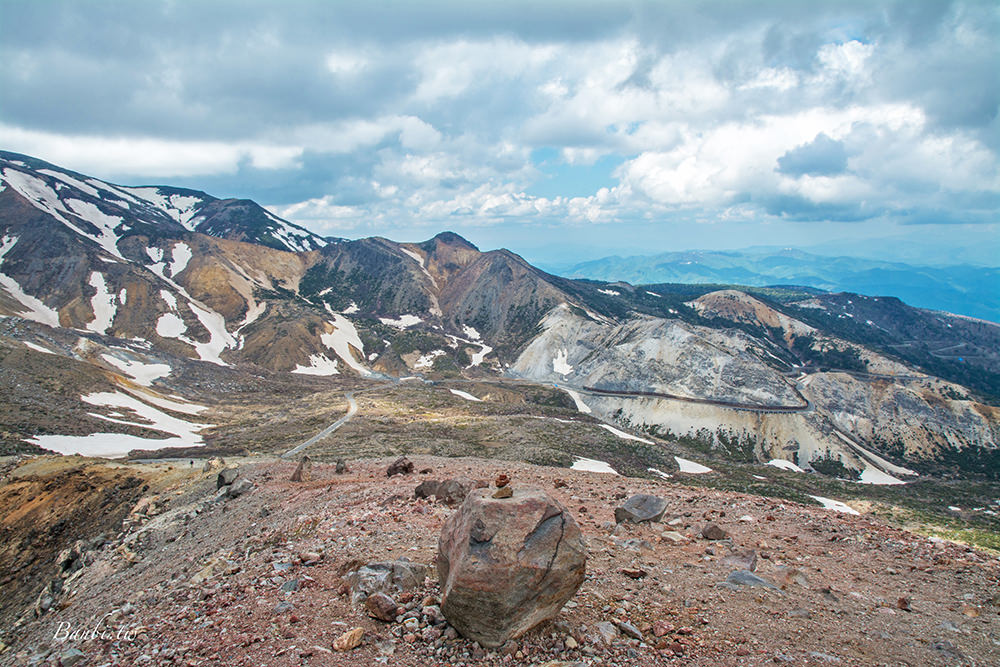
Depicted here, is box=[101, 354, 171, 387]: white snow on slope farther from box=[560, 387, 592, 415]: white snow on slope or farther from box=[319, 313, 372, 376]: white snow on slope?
box=[560, 387, 592, 415]: white snow on slope

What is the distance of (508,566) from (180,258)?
747 ft

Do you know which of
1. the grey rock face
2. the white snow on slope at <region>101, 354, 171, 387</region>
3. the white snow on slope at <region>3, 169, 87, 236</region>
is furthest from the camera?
the white snow on slope at <region>3, 169, 87, 236</region>

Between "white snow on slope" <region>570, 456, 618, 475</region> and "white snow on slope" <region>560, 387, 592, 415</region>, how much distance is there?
59085 millimetres

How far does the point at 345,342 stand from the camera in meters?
157

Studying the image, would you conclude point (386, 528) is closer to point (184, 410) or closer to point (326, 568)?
point (326, 568)

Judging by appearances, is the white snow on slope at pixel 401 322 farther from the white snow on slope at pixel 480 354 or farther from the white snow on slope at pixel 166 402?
the white snow on slope at pixel 166 402

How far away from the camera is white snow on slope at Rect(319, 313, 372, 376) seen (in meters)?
147

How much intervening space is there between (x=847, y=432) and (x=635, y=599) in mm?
131376

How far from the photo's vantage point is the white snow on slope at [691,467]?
197 ft

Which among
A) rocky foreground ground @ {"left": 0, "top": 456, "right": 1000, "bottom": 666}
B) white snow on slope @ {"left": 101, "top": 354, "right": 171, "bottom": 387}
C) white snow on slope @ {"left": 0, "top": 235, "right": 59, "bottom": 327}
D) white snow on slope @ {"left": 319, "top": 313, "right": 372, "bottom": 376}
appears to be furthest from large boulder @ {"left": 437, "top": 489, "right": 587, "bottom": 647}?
white snow on slope @ {"left": 0, "top": 235, "right": 59, "bottom": 327}

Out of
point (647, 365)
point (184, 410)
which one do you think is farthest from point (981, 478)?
point (184, 410)

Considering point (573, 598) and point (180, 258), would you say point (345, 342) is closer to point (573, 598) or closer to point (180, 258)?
point (180, 258)

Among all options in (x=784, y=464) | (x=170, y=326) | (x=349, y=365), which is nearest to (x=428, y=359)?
(x=349, y=365)

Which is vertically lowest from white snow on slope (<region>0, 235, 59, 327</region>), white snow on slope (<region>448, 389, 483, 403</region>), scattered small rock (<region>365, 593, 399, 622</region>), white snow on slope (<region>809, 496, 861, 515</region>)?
white snow on slope (<region>448, 389, 483, 403</region>)
